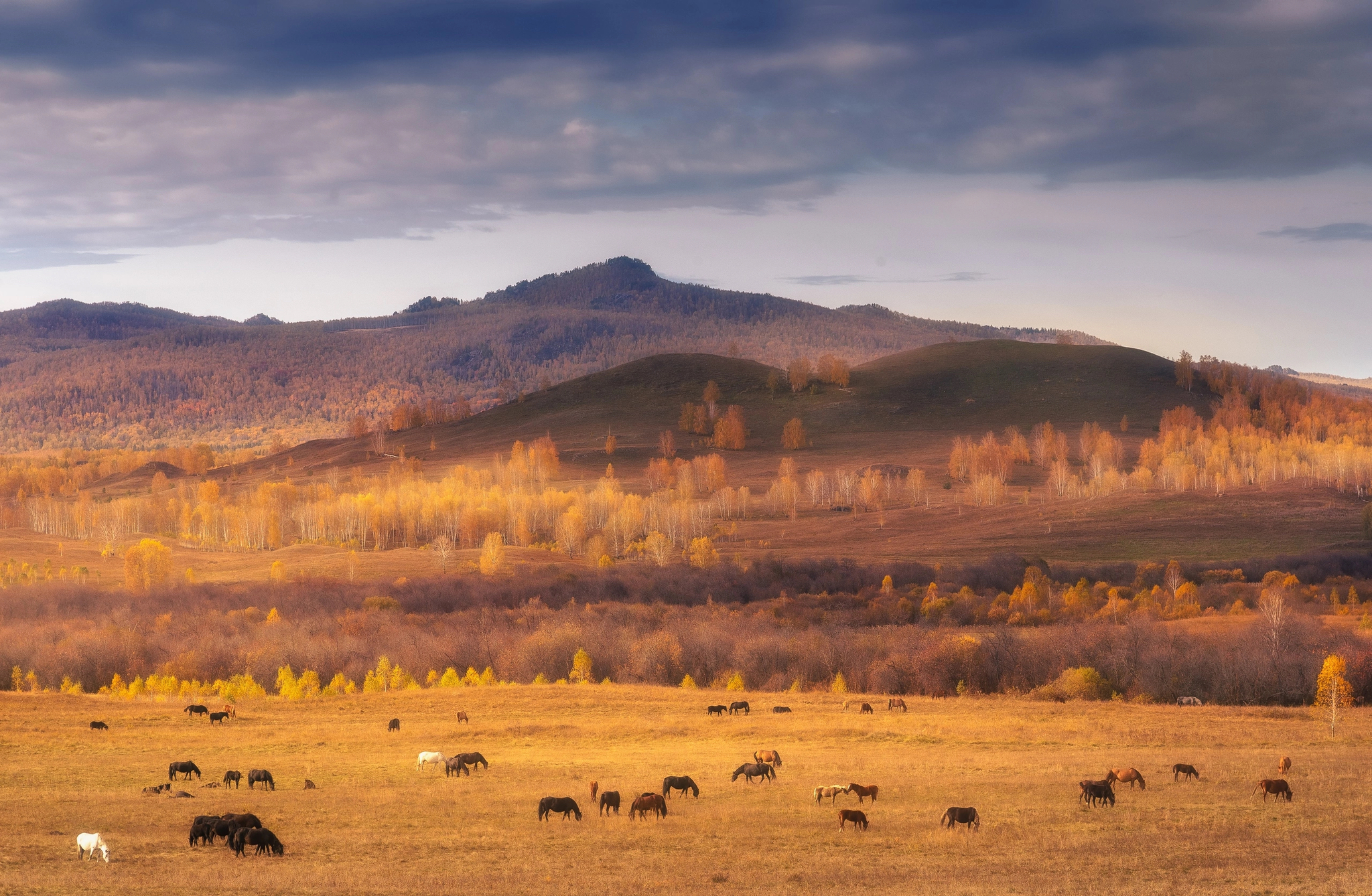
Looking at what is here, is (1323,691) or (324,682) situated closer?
(1323,691)

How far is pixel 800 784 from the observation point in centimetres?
4388

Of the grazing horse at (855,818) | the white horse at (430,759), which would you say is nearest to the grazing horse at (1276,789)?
the grazing horse at (855,818)

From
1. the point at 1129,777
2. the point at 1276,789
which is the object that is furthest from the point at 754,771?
the point at 1276,789

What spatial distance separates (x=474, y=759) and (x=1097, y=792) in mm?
25636

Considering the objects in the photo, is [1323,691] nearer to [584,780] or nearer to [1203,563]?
[584,780]

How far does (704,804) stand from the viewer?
40406 mm

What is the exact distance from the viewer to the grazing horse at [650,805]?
125ft

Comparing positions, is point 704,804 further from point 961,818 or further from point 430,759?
point 430,759

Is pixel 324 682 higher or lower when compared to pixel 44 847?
lower

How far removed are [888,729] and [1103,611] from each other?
245ft

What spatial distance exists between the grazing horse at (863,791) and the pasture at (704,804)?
0.44 meters

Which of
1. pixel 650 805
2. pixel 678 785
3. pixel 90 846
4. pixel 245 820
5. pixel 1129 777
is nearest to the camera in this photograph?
pixel 90 846

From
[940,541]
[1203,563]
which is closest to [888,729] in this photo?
[1203,563]

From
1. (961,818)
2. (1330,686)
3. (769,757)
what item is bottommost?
(1330,686)
